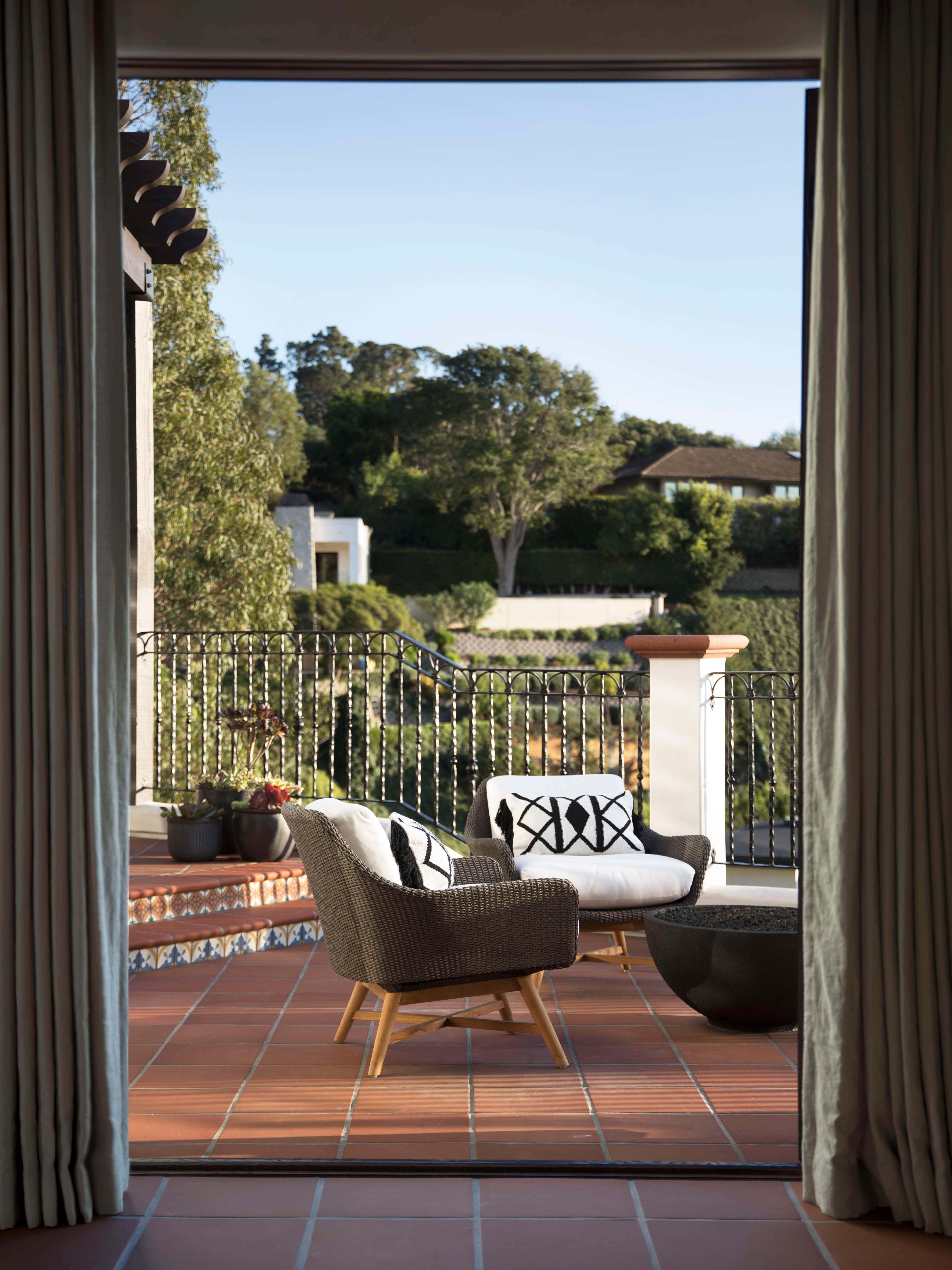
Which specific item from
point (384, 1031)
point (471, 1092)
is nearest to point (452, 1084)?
point (471, 1092)

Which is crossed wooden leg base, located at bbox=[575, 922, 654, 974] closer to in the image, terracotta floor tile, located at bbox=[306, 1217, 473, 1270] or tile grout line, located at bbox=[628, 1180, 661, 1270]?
tile grout line, located at bbox=[628, 1180, 661, 1270]

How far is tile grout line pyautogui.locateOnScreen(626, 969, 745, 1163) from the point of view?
8.64 ft

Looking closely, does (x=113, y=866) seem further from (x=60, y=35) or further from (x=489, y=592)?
(x=489, y=592)

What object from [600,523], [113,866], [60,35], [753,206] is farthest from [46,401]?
[753,206]

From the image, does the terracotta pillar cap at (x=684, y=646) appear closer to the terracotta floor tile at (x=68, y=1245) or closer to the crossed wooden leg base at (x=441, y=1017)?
the crossed wooden leg base at (x=441, y=1017)

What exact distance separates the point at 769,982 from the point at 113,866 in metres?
2.16

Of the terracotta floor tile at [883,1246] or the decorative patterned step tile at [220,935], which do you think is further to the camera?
the decorative patterned step tile at [220,935]

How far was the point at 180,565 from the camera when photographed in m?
12.0

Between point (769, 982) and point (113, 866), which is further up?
point (113, 866)

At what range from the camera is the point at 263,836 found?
5.55 meters

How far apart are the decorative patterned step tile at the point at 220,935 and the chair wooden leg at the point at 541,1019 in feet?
4.50

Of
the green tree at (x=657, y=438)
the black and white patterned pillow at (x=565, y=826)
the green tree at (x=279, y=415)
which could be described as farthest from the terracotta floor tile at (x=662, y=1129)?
the green tree at (x=657, y=438)

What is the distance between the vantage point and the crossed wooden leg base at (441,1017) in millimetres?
3213

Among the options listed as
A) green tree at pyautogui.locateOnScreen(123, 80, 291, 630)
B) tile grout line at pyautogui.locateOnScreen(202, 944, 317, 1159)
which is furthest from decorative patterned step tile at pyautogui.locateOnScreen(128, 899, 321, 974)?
green tree at pyautogui.locateOnScreen(123, 80, 291, 630)
